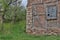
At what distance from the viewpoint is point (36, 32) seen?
12.9 m

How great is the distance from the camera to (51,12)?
12.6 m

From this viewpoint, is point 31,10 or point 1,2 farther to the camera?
point 1,2

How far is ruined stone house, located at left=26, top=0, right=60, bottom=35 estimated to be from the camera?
12344mm

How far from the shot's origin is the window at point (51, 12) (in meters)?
A: 12.4

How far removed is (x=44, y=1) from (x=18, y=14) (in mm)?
10656

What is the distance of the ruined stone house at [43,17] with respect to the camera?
12.3m

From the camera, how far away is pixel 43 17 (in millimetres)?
12641

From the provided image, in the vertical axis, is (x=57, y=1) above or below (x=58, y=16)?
above

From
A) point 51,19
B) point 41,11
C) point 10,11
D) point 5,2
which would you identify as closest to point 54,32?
point 51,19

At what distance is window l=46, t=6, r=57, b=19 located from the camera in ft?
40.7

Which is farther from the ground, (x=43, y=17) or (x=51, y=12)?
(x=51, y=12)

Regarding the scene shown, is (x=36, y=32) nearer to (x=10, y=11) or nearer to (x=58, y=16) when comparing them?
(x=58, y=16)

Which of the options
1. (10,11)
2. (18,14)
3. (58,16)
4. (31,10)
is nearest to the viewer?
(58,16)

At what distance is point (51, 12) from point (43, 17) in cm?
62
